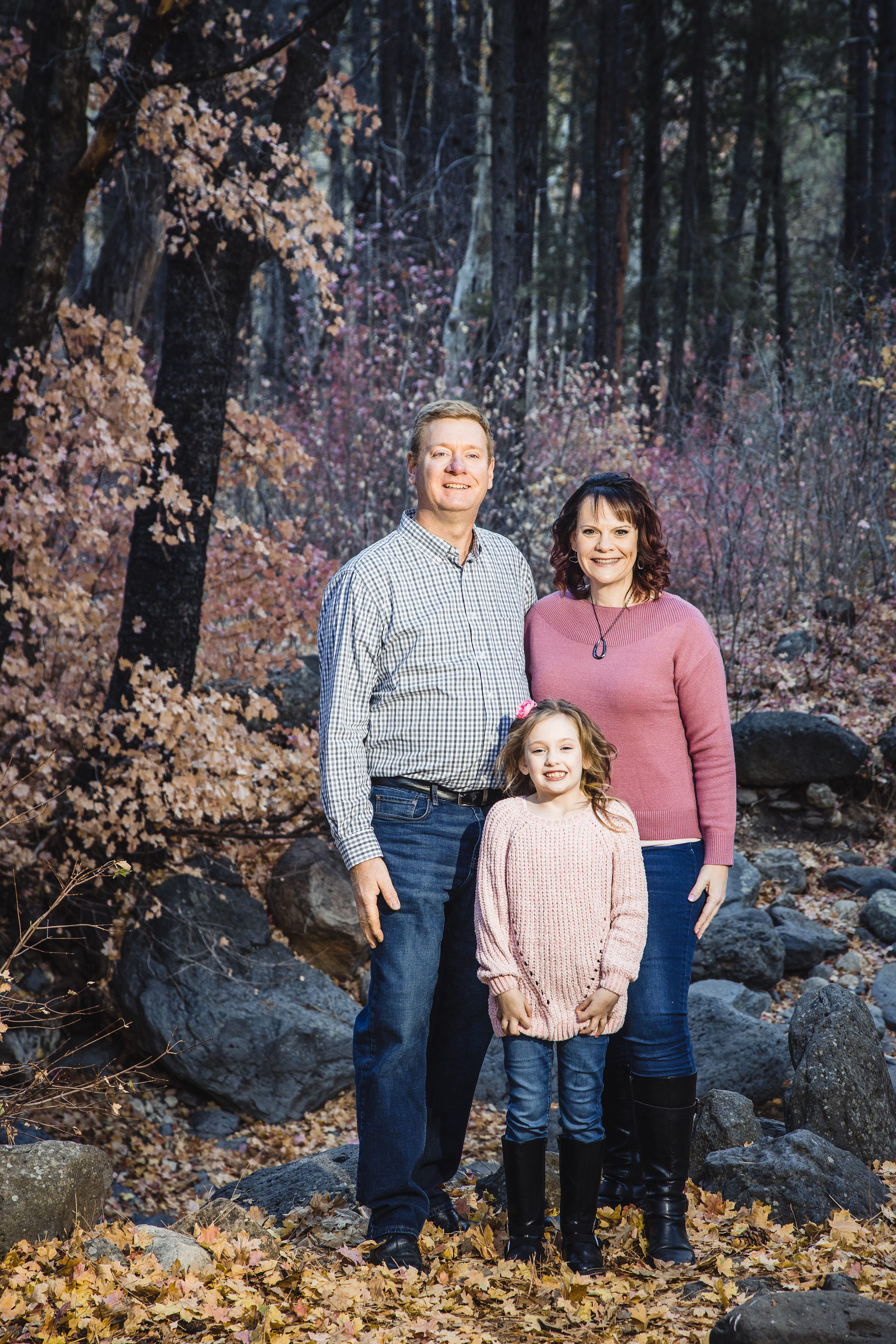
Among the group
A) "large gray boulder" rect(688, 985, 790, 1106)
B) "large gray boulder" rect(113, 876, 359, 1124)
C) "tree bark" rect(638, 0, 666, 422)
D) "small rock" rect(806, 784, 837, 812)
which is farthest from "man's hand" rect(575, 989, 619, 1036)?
"tree bark" rect(638, 0, 666, 422)

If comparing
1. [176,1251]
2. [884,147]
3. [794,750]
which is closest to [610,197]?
[884,147]

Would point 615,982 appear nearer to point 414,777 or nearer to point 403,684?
point 414,777

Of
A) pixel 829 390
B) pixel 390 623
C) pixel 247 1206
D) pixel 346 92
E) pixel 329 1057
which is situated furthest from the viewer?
pixel 829 390

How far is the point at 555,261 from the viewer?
21.7m

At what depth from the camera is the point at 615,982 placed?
119 inches

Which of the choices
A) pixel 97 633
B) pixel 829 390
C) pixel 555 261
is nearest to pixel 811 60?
pixel 555 261

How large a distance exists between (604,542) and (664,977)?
4.12 ft

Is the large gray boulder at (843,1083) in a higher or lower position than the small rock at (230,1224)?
higher

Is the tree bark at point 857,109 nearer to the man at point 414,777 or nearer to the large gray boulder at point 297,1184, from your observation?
the man at point 414,777

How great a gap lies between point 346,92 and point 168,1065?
5993mm

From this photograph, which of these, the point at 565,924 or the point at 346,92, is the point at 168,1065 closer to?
the point at 565,924

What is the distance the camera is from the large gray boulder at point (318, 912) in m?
7.05

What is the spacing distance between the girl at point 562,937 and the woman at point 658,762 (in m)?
0.13

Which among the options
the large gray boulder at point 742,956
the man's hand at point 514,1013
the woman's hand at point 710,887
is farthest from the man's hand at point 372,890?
the large gray boulder at point 742,956
